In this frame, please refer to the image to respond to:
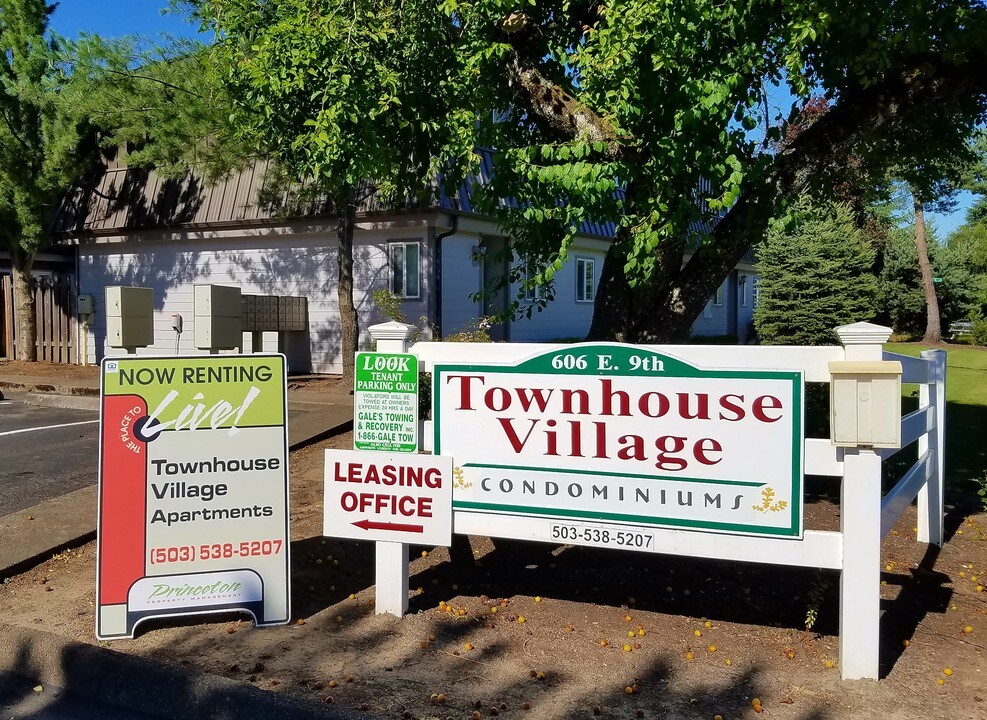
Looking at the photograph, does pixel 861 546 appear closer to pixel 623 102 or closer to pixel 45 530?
pixel 623 102

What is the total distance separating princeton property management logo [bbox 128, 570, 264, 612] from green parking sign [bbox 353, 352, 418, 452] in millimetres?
962

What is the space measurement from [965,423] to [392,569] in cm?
997

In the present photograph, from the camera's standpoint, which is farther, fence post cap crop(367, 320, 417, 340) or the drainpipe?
the drainpipe

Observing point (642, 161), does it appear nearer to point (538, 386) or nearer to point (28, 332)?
point (538, 386)

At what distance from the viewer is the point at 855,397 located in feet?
13.2

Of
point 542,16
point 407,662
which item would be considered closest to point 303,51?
point 542,16

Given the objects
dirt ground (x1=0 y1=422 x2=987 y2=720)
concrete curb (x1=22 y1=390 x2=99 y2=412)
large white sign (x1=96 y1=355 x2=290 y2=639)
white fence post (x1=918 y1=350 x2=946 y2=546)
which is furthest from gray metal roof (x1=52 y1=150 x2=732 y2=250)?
large white sign (x1=96 y1=355 x2=290 y2=639)

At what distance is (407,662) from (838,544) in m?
2.17

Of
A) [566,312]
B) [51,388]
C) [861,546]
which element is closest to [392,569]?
[861,546]

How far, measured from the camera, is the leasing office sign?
168 inches

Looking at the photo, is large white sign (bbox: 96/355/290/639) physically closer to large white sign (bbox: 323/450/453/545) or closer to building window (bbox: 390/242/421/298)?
large white sign (bbox: 323/450/453/545)

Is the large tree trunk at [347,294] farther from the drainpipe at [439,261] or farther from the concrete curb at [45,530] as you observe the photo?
the concrete curb at [45,530]

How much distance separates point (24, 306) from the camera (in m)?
18.8

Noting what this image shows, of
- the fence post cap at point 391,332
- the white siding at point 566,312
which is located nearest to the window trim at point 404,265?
the white siding at point 566,312
